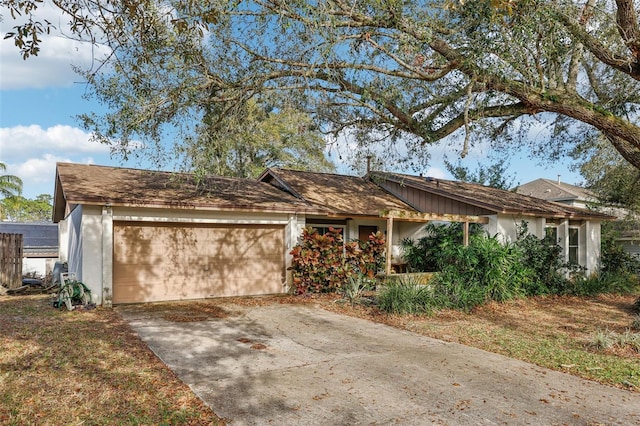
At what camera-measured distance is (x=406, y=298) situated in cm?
978

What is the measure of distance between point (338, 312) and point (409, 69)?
218 inches

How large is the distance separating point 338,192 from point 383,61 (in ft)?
23.2

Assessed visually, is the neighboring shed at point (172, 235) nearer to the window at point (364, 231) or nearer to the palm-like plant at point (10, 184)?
the window at point (364, 231)

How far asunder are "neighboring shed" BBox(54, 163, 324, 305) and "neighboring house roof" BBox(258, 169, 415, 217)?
44.2 inches

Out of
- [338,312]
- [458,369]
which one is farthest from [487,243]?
[458,369]

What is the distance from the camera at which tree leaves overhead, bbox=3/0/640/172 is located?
7.40m

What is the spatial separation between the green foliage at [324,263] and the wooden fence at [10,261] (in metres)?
8.54

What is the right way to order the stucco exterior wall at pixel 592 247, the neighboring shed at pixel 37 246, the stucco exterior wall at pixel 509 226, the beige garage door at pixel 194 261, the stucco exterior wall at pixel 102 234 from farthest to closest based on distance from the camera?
1. the neighboring shed at pixel 37 246
2. the stucco exterior wall at pixel 592 247
3. the stucco exterior wall at pixel 509 226
4. the beige garage door at pixel 194 261
5. the stucco exterior wall at pixel 102 234

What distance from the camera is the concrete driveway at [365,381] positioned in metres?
4.26

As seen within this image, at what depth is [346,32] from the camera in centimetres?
805

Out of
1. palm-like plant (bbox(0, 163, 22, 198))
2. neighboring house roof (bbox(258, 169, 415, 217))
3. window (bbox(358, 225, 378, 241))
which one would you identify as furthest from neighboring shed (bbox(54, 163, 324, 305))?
palm-like plant (bbox(0, 163, 22, 198))

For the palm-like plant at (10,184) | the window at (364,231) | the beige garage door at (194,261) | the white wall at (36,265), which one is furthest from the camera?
the palm-like plant at (10,184)

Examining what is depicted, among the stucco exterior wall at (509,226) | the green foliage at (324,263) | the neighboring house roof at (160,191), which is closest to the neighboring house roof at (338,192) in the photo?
the neighboring house roof at (160,191)

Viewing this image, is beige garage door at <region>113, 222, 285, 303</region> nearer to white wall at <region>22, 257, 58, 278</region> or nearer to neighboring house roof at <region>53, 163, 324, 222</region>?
neighboring house roof at <region>53, 163, 324, 222</region>
